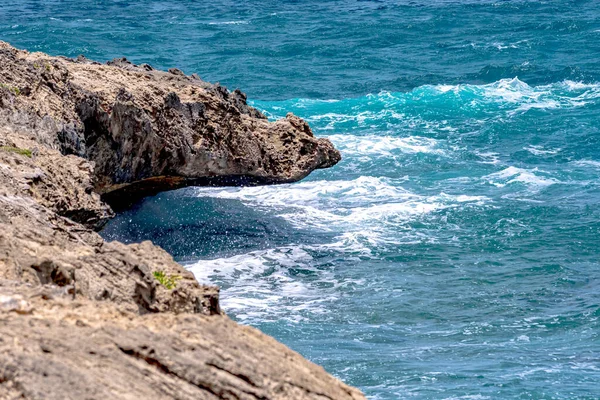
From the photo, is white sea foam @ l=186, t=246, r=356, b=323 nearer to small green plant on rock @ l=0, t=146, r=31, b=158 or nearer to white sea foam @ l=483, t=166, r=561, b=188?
small green plant on rock @ l=0, t=146, r=31, b=158

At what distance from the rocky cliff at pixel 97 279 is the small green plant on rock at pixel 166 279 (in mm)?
18

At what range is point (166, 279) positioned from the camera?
28.1ft

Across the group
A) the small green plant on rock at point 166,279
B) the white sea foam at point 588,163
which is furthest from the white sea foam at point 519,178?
the small green plant on rock at point 166,279

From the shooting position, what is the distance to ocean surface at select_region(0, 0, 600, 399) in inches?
662

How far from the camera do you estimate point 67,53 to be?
4653 cm

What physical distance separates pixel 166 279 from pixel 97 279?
2.67ft

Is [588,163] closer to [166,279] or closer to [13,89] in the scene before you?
[13,89]

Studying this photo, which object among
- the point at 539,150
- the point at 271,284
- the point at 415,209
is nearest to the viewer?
the point at 271,284

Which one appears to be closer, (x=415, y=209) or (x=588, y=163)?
(x=415, y=209)

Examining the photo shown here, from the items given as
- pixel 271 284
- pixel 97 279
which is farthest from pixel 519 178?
pixel 97 279

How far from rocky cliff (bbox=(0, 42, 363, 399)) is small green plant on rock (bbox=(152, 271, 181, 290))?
0.06 ft

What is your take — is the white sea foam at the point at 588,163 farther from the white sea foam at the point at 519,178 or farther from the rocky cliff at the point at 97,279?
the rocky cliff at the point at 97,279

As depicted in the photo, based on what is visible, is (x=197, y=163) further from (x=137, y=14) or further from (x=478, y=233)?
(x=137, y=14)

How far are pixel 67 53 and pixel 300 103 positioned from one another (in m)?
14.0
